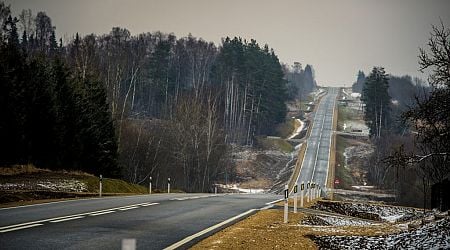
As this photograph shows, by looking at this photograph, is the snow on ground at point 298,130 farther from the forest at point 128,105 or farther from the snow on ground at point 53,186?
the snow on ground at point 53,186

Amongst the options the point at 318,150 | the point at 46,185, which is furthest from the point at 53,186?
the point at 318,150

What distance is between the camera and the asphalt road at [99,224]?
8.85m

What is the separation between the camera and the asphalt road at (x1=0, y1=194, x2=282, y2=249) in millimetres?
8852

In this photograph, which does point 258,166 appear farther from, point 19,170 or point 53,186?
point 53,186

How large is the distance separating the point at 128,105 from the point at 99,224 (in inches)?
2043

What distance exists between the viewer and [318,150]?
3479 inches

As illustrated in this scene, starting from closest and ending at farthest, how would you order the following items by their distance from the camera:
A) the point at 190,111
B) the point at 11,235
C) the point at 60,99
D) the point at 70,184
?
the point at 11,235 → the point at 70,184 → the point at 60,99 → the point at 190,111

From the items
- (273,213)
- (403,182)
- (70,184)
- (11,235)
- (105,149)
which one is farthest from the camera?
(403,182)

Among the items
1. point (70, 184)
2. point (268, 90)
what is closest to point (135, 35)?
point (268, 90)

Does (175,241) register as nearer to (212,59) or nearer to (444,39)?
(444,39)

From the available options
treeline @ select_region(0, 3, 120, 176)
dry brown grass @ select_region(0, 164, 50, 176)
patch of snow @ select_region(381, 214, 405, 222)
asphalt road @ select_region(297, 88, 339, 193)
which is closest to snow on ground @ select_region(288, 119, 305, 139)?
asphalt road @ select_region(297, 88, 339, 193)

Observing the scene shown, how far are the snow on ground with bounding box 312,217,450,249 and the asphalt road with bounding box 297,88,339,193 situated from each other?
55477mm

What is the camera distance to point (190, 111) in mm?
57812

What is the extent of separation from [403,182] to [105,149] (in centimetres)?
3175
